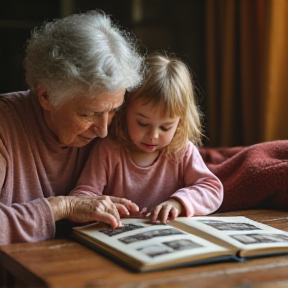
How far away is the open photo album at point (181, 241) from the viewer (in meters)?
1.28

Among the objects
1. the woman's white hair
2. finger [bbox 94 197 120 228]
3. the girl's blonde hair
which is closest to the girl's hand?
finger [bbox 94 197 120 228]

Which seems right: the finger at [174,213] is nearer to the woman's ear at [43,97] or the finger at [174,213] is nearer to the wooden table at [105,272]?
the wooden table at [105,272]

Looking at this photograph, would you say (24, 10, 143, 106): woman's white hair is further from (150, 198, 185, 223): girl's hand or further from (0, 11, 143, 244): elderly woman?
(150, 198, 185, 223): girl's hand

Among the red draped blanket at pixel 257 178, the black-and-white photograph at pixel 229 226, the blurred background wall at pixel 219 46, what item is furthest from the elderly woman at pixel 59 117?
the blurred background wall at pixel 219 46

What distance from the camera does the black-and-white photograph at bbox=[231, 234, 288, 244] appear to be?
4.63ft

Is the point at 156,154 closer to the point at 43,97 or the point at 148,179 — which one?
the point at 148,179

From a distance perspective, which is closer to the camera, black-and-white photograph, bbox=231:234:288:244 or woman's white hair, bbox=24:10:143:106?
black-and-white photograph, bbox=231:234:288:244

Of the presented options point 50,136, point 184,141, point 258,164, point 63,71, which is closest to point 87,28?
point 63,71

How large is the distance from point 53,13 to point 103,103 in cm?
200

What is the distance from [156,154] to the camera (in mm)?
1859

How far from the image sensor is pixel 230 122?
3105mm

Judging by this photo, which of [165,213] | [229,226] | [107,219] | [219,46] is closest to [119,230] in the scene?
[107,219]

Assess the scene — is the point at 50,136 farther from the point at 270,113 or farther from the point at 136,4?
the point at 136,4

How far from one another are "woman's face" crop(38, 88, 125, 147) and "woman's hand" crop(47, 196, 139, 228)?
192 mm
